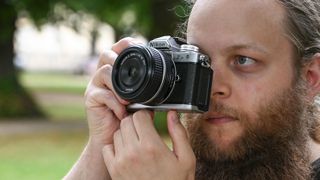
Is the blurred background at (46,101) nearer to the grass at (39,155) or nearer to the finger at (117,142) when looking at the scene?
the grass at (39,155)

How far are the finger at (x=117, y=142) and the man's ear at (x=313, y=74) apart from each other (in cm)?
59

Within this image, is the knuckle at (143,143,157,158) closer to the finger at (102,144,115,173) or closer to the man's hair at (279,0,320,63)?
the finger at (102,144,115,173)

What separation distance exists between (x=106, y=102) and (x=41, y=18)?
1106 centimetres

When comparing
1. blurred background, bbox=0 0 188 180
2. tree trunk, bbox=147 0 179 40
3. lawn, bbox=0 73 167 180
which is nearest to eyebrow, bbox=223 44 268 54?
lawn, bbox=0 73 167 180

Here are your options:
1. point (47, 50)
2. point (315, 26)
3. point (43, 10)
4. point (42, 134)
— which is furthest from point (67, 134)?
point (47, 50)

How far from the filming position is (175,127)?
1631 millimetres

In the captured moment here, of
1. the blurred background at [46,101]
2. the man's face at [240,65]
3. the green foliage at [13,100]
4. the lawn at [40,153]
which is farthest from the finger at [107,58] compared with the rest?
the green foliage at [13,100]

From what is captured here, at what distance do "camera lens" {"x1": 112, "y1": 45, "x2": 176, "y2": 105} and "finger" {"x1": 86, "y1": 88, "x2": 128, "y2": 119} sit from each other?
102mm

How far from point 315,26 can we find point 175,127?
568mm

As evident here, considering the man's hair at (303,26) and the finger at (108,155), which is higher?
the man's hair at (303,26)

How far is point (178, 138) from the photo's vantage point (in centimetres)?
162

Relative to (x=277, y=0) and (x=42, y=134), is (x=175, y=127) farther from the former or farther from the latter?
(x=42, y=134)

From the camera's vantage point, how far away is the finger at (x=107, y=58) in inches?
73.7

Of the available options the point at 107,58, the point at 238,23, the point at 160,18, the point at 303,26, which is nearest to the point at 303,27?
the point at 303,26
